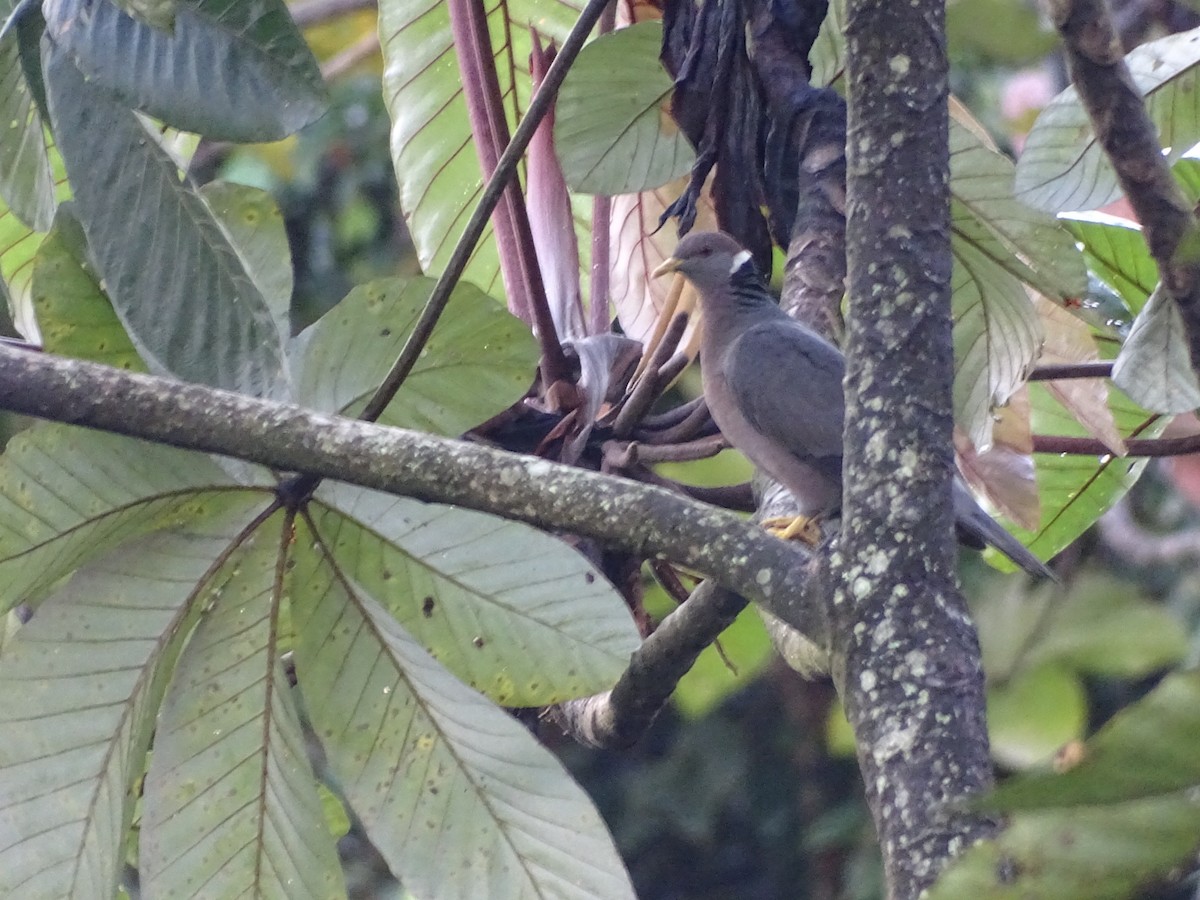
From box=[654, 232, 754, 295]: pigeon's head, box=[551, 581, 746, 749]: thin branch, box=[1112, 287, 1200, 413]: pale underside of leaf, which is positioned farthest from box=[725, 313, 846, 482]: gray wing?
box=[1112, 287, 1200, 413]: pale underside of leaf

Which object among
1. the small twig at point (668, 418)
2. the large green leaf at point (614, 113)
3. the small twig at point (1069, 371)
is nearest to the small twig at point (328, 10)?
the large green leaf at point (614, 113)

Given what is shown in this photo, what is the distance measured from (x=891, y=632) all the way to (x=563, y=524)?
26cm

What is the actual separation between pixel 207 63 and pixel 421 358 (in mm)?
347

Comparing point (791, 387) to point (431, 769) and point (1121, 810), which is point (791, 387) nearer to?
point (431, 769)

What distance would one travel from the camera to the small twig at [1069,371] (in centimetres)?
168

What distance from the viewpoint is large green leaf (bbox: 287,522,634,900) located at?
1.19 metres

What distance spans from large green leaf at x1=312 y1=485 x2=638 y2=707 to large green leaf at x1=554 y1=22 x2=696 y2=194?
695 mm

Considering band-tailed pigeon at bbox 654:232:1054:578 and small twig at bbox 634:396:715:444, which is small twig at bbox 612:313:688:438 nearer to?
small twig at bbox 634:396:715:444

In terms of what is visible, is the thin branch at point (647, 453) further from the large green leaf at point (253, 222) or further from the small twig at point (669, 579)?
the large green leaf at point (253, 222)

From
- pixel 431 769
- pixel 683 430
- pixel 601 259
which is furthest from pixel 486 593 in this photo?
pixel 601 259

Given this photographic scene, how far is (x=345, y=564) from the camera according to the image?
1315 millimetres

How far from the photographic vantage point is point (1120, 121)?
103 cm

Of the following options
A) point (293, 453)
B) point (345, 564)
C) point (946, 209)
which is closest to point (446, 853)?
point (345, 564)

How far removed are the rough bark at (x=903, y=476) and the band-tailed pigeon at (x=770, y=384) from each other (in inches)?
38.5
